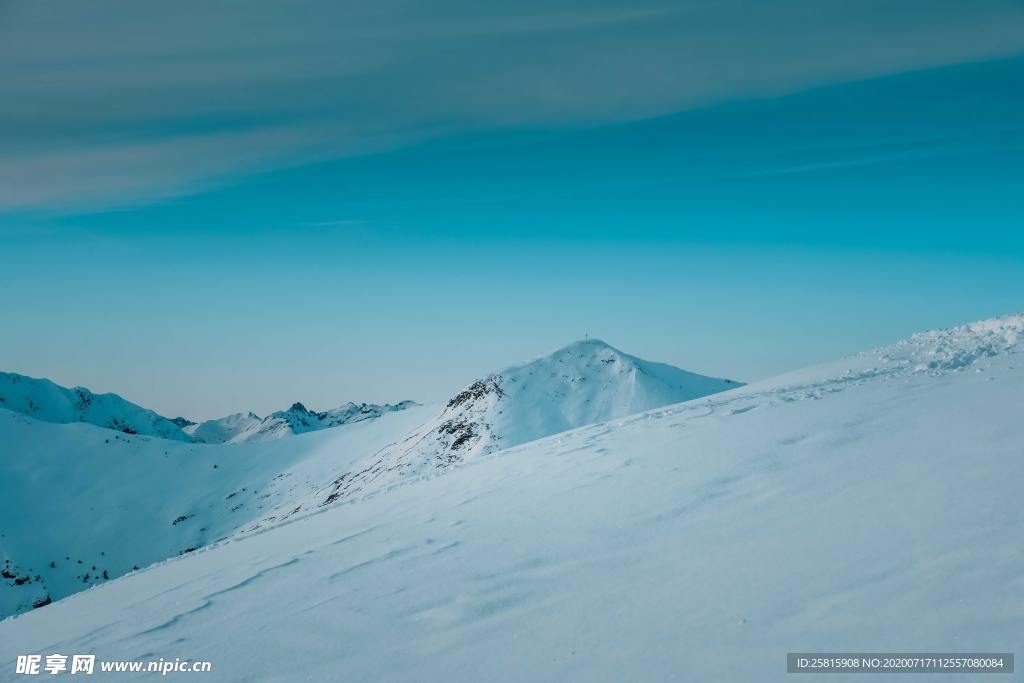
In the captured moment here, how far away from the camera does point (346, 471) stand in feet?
192

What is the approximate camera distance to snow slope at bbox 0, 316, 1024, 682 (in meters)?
5.25

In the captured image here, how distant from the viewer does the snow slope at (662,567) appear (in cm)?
525

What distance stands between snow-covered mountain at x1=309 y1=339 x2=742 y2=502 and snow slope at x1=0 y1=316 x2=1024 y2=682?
34.7 metres

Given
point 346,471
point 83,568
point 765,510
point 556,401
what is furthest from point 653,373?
point 765,510

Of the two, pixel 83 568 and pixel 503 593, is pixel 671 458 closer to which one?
pixel 503 593

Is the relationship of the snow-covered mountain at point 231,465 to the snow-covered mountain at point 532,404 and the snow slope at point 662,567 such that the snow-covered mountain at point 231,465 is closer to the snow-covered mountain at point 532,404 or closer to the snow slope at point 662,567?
the snow-covered mountain at point 532,404

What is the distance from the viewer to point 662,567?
22.9ft

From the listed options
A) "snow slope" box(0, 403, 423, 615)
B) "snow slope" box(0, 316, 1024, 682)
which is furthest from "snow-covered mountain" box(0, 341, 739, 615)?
"snow slope" box(0, 316, 1024, 682)

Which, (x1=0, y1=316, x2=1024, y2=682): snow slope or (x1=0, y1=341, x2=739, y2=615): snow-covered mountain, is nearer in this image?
(x1=0, y1=316, x2=1024, y2=682): snow slope

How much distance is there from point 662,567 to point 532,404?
47667 mm

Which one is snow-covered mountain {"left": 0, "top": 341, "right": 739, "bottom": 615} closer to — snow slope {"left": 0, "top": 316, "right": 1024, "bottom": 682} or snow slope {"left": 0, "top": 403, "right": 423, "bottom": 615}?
snow slope {"left": 0, "top": 403, "right": 423, "bottom": 615}

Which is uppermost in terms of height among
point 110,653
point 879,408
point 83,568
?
point 879,408

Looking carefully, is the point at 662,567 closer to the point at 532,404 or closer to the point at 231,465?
the point at 532,404

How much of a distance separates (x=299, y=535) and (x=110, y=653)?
225 inches
